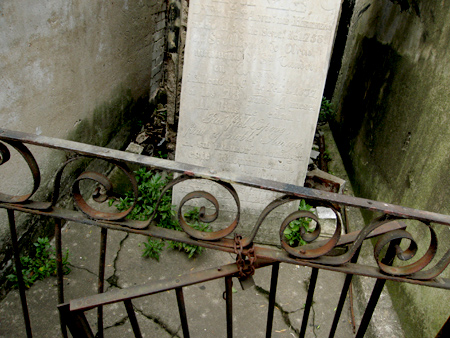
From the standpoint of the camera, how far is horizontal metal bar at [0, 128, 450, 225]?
44.2 inches

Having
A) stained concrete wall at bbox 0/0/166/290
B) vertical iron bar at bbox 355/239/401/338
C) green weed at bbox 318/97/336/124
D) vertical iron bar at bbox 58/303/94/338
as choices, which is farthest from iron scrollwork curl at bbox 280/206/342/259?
green weed at bbox 318/97/336/124

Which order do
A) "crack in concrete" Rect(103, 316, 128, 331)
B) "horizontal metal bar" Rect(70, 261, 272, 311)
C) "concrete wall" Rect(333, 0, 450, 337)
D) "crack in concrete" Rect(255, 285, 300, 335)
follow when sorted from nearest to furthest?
"horizontal metal bar" Rect(70, 261, 272, 311), "concrete wall" Rect(333, 0, 450, 337), "crack in concrete" Rect(103, 316, 128, 331), "crack in concrete" Rect(255, 285, 300, 335)

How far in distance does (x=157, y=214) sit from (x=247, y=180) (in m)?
1.96

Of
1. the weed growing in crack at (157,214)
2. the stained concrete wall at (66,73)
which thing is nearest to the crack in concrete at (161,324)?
the weed growing in crack at (157,214)

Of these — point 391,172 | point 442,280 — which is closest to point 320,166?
point 391,172

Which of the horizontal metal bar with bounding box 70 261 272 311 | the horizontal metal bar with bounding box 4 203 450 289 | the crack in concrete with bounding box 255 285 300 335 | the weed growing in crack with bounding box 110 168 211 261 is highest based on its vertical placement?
the horizontal metal bar with bounding box 4 203 450 289

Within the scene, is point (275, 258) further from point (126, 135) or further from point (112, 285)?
point (126, 135)

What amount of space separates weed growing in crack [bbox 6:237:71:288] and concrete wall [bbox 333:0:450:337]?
2.36 m

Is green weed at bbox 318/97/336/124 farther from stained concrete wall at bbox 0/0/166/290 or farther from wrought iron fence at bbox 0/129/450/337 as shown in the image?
wrought iron fence at bbox 0/129/450/337

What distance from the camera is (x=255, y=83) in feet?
8.48

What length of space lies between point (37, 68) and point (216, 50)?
3.92 ft

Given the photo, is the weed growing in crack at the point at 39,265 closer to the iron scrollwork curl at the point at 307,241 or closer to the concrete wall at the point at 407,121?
the iron scrollwork curl at the point at 307,241

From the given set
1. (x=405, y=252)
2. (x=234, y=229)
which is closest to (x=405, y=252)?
(x=405, y=252)

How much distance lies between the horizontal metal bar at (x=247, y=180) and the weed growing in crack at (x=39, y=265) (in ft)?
5.18
